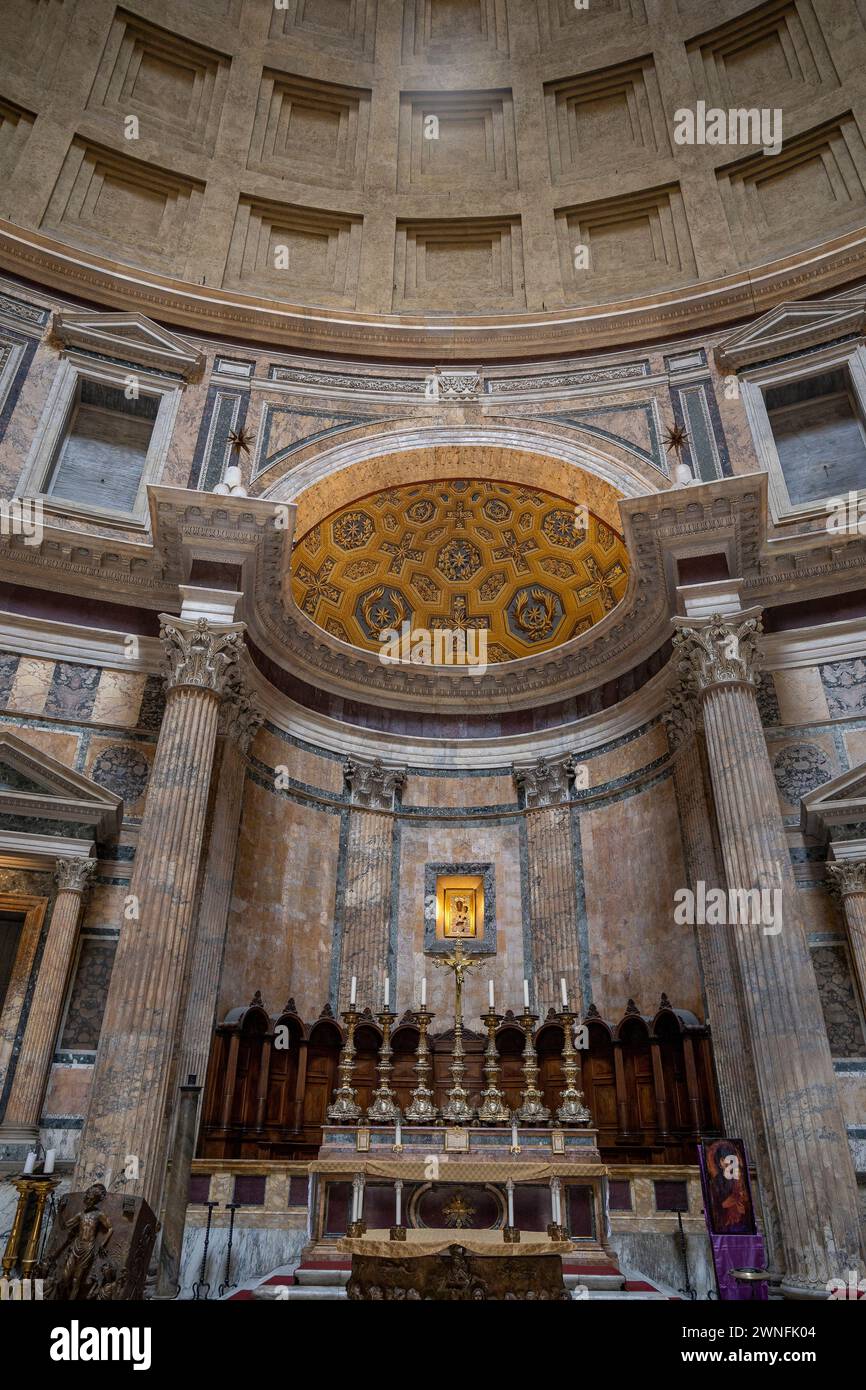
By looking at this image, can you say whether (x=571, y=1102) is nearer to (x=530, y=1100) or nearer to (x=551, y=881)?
(x=530, y=1100)

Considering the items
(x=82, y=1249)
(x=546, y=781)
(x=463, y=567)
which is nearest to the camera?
(x=82, y=1249)

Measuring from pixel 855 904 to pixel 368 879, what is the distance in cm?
858

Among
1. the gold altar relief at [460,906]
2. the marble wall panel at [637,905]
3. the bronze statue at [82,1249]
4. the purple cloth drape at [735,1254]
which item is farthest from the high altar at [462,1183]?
the gold altar relief at [460,906]

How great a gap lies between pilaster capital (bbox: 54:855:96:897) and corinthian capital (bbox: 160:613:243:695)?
2721 millimetres

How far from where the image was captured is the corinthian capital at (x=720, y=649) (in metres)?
12.4

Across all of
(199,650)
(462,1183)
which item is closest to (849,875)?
(462,1183)

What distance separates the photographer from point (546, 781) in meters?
17.6

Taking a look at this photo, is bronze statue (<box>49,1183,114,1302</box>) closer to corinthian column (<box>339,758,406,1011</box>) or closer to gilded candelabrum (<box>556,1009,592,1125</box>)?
gilded candelabrum (<box>556,1009,592,1125</box>)

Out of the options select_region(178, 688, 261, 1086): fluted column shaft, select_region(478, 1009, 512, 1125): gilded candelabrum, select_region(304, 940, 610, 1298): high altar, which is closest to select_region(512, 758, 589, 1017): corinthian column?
select_region(478, 1009, 512, 1125): gilded candelabrum

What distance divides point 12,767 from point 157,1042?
4679 mm

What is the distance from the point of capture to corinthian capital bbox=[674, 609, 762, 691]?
12352mm

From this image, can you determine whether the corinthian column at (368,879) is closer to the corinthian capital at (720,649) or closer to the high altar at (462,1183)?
the high altar at (462,1183)

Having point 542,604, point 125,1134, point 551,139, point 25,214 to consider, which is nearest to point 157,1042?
point 125,1134

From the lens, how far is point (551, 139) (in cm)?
2192
